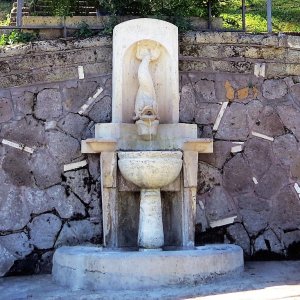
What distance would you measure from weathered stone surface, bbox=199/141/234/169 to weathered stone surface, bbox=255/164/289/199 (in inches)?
19.0

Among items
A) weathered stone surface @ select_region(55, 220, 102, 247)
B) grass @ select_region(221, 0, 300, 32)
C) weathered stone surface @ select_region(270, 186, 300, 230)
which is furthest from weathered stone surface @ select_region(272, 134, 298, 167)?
grass @ select_region(221, 0, 300, 32)

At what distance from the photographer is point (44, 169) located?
5945 millimetres

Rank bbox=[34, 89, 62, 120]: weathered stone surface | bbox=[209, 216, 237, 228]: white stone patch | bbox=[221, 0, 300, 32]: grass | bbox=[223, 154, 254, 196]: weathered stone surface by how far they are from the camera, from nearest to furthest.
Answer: bbox=[34, 89, 62, 120]: weathered stone surface
bbox=[209, 216, 237, 228]: white stone patch
bbox=[223, 154, 254, 196]: weathered stone surface
bbox=[221, 0, 300, 32]: grass

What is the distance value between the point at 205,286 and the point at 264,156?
2114 mm

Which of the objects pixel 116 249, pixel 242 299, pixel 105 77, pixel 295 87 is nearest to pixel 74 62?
pixel 105 77

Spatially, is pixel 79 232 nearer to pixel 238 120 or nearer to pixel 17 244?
pixel 17 244

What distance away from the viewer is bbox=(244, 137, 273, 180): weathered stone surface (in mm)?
6336

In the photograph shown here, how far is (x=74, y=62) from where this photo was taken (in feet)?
20.4

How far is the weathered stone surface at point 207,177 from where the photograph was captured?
6181 millimetres

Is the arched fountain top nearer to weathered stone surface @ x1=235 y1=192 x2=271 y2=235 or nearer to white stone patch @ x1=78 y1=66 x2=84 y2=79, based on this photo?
white stone patch @ x1=78 y1=66 x2=84 y2=79

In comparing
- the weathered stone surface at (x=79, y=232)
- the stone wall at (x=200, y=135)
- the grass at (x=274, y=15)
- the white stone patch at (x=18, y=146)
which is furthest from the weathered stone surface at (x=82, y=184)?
the grass at (x=274, y=15)

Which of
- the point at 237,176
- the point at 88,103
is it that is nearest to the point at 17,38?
the point at 88,103

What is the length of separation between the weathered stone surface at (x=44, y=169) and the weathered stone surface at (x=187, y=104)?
1.51 metres

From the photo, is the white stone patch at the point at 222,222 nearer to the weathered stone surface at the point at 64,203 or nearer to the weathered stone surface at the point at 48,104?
the weathered stone surface at the point at 64,203
